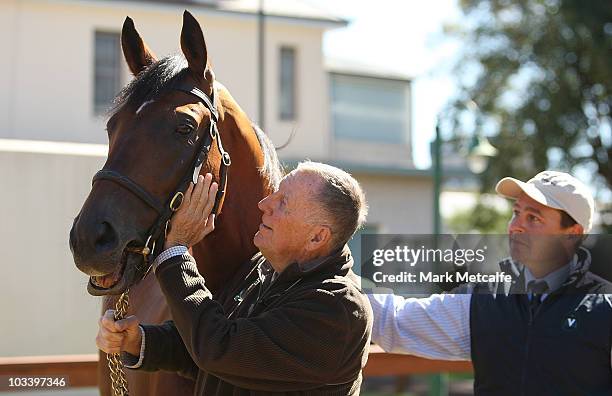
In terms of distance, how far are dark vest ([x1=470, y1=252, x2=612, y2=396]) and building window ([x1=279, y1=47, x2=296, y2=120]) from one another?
1480 cm

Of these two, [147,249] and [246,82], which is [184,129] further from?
[246,82]

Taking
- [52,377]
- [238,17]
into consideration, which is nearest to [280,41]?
[238,17]

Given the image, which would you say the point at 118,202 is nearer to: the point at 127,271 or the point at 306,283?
the point at 127,271

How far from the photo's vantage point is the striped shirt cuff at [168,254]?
2.41 m

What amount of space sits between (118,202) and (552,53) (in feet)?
55.5

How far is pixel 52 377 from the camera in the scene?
4172 mm

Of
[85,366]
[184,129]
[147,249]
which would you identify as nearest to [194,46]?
[184,129]

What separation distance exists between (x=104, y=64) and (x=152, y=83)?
1417cm

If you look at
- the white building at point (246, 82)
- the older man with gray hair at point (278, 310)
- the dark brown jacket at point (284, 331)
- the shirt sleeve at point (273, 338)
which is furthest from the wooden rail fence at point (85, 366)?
the white building at point (246, 82)

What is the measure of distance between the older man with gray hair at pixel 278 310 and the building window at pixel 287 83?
15.1 meters

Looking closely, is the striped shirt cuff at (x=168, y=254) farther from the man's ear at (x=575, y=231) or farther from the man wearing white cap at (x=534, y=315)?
the man's ear at (x=575, y=231)

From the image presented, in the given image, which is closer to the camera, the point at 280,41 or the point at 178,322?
the point at 178,322

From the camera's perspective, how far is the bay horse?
2445 millimetres

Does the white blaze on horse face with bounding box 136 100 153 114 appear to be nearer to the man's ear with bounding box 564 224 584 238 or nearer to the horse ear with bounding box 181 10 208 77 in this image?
the horse ear with bounding box 181 10 208 77
